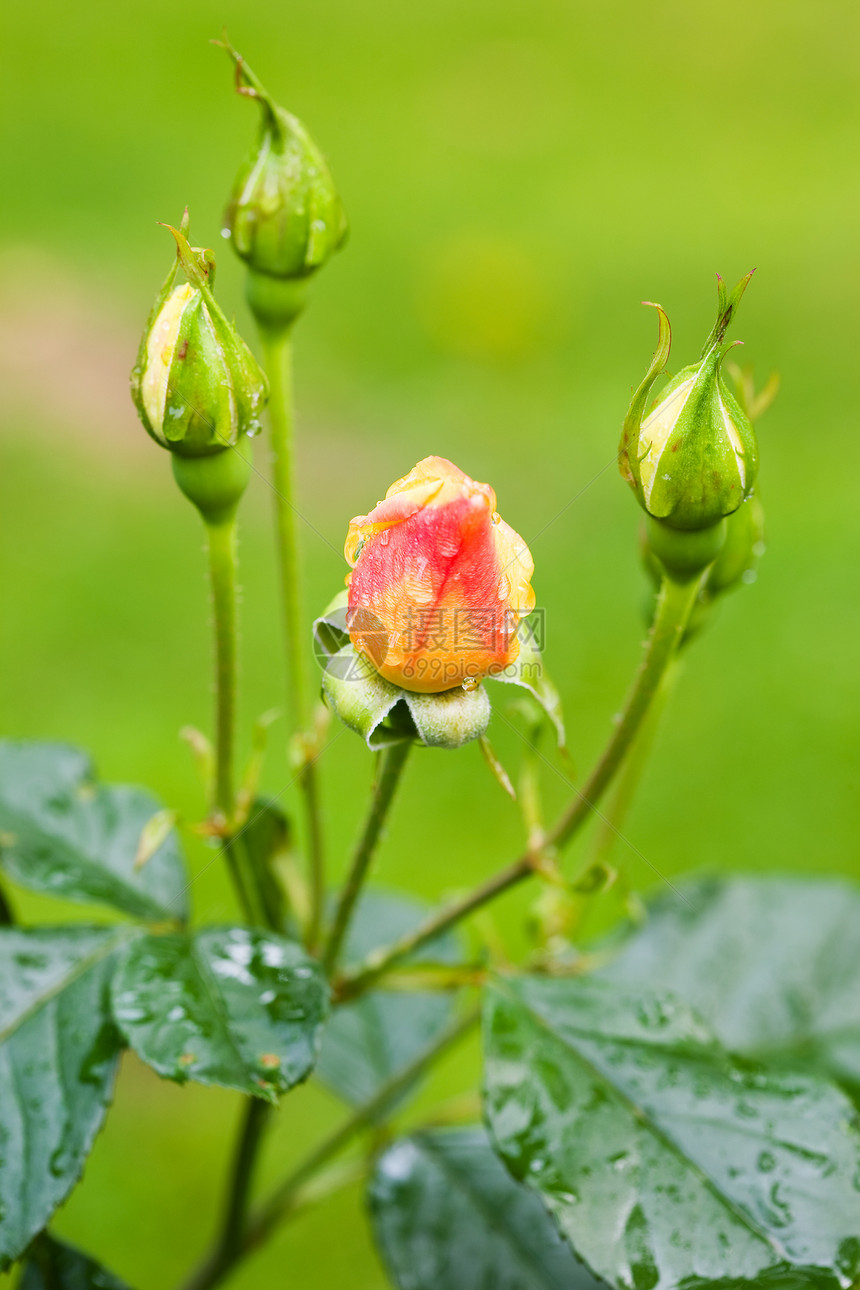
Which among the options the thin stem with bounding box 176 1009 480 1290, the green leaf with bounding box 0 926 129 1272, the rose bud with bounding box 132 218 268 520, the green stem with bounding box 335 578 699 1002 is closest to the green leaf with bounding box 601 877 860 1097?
the thin stem with bounding box 176 1009 480 1290

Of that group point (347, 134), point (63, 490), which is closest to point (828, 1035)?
point (63, 490)

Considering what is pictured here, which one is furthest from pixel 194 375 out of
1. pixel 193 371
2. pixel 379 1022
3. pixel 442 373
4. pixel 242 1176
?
pixel 442 373

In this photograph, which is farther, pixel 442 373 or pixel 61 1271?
pixel 442 373

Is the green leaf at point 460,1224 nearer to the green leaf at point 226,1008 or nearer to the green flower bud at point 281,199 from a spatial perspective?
the green leaf at point 226,1008

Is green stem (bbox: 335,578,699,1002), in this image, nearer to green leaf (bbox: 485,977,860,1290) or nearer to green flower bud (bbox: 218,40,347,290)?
green leaf (bbox: 485,977,860,1290)

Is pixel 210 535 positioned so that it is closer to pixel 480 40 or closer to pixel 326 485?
pixel 326 485

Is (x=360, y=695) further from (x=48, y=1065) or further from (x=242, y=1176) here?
(x=242, y=1176)

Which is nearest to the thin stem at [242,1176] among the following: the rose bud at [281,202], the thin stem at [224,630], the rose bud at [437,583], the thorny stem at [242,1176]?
the thorny stem at [242,1176]
